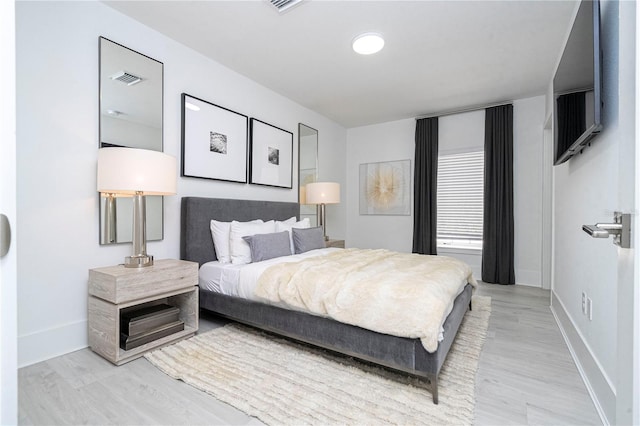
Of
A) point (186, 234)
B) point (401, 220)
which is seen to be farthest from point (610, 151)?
point (401, 220)

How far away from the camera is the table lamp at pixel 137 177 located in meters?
2.08

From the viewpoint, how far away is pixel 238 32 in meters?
2.74

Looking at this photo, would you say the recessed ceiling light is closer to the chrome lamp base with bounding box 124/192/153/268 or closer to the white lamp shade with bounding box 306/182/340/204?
the white lamp shade with bounding box 306/182/340/204

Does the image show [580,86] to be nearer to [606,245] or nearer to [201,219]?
[606,245]

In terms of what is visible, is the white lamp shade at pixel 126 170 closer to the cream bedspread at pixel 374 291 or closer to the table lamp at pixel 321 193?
the cream bedspread at pixel 374 291

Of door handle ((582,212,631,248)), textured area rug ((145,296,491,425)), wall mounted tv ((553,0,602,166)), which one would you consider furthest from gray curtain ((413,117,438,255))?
door handle ((582,212,631,248))

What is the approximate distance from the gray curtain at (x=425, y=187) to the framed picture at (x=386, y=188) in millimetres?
224

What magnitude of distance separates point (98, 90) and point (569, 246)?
4.09 m

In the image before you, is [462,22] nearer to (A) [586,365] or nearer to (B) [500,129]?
(B) [500,129]

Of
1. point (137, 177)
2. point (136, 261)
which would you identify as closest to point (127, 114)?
point (137, 177)

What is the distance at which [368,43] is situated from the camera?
2811 mm

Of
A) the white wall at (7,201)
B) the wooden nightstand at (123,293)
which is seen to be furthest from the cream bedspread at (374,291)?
the white wall at (7,201)

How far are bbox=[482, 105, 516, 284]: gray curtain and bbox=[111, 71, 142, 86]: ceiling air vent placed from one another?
4.59 metres

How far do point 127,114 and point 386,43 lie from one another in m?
2.48
